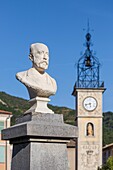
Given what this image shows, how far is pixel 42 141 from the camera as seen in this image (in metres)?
6.39

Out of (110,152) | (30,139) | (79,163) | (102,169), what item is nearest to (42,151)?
(30,139)

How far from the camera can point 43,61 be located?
689 cm

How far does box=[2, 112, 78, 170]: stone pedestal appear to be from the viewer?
6.29 m

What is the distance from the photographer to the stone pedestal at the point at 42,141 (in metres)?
6.29

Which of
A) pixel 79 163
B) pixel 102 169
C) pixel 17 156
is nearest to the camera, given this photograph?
pixel 17 156

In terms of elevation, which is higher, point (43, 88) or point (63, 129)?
point (43, 88)

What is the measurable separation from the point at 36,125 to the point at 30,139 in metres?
0.22

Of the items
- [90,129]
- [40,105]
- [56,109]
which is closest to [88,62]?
[90,129]

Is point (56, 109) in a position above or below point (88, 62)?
above

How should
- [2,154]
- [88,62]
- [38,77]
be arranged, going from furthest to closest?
1. [88,62]
2. [2,154]
3. [38,77]

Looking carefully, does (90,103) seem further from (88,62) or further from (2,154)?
(2,154)

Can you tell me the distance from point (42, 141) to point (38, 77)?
1005 mm

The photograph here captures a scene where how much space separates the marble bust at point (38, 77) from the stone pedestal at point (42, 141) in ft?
1.25

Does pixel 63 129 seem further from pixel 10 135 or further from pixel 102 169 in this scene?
pixel 102 169
